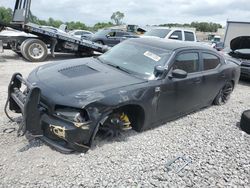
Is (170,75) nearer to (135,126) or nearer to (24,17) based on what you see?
(135,126)

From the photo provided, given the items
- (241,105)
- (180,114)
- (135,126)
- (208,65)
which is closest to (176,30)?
(241,105)

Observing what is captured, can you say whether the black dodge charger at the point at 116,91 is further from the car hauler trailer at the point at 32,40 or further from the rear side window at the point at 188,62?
the car hauler trailer at the point at 32,40

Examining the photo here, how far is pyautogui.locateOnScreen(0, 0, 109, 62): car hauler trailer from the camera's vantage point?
1120 centimetres

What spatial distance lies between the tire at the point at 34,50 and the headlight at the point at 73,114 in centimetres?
858

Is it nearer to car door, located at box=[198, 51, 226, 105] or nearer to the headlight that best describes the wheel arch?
the headlight

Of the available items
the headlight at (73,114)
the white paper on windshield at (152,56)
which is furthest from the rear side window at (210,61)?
the headlight at (73,114)

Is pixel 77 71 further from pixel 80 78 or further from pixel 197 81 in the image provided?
pixel 197 81


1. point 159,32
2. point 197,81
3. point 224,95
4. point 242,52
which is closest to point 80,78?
point 197,81

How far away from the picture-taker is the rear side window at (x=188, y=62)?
4.69 metres

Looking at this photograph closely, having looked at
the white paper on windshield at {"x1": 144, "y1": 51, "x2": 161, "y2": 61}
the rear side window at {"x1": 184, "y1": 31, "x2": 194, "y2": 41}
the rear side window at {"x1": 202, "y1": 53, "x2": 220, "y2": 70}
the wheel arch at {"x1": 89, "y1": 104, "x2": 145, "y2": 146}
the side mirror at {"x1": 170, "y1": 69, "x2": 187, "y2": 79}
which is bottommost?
the wheel arch at {"x1": 89, "y1": 104, "x2": 145, "y2": 146}

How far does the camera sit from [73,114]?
338cm

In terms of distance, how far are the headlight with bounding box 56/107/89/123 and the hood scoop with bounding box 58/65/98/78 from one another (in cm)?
77

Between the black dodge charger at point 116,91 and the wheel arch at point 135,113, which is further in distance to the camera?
the wheel arch at point 135,113

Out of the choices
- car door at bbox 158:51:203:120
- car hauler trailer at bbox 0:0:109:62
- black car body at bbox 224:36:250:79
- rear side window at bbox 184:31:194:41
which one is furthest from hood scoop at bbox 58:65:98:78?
rear side window at bbox 184:31:194:41
